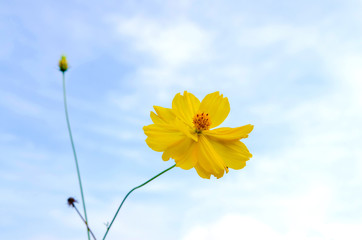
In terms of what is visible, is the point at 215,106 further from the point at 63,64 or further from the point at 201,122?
the point at 63,64

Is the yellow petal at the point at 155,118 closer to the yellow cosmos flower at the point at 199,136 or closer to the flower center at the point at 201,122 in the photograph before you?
the yellow cosmos flower at the point at 199,136

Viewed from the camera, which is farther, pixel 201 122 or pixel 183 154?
pixel 201 122

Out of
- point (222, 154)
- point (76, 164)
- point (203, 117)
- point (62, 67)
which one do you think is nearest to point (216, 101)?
point (203, 117)

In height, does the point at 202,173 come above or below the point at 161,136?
below

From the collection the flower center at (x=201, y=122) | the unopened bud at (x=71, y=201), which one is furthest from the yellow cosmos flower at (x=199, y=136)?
the unopened bud at (x=71, y=201)

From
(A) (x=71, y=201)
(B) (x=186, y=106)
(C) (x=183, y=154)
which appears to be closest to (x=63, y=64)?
(A) (x=71, y=201)

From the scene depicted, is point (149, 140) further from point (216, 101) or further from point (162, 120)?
point (216, 101)

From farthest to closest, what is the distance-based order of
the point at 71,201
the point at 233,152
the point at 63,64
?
the point at 63,64
the point at 71,201
the point at 233,152
